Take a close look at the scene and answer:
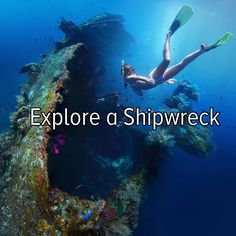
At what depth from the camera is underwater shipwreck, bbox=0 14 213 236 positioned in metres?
4.40

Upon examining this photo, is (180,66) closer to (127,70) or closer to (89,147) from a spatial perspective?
(127,70)

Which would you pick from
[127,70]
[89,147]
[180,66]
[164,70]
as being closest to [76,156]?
[89,147]

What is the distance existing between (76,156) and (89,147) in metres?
0.86

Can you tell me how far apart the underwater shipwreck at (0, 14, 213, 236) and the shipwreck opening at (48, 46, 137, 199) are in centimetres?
3

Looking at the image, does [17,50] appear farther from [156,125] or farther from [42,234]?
[42,234]

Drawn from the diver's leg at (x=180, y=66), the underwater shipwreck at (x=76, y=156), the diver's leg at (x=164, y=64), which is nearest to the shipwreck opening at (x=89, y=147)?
the underwater shipwreck at (x=76, y=156)

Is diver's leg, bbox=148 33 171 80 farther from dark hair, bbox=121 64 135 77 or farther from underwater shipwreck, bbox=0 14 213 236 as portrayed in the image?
underwater shipwreck, bbox=0 14 213 236

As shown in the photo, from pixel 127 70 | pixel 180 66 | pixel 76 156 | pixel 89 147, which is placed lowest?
pixel 76 156

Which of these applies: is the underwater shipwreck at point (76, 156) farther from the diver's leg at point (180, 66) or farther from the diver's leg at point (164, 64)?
the diver's leg at point (164, 64)

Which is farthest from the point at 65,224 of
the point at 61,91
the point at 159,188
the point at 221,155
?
the point at 221,155

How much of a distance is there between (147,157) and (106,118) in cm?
253

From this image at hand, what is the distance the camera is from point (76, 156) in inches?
350

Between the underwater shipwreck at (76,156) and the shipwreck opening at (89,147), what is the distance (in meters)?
0.03

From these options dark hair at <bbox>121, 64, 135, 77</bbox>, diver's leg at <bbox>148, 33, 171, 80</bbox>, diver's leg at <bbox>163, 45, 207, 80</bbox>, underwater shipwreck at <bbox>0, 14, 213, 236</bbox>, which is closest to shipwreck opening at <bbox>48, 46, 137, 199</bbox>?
underwater shipwreck at <bbox>0, 14, 213, 236</bbox>
